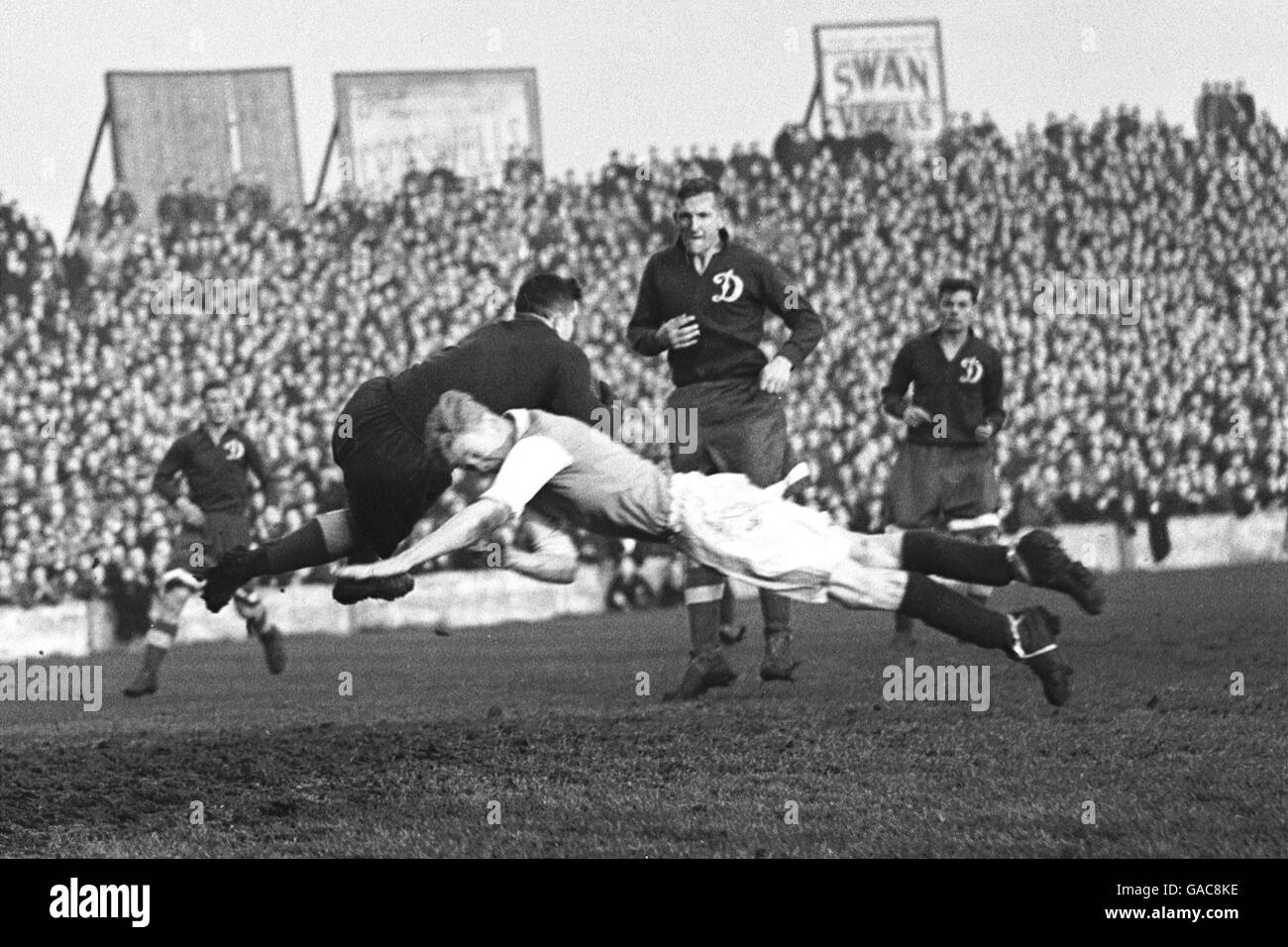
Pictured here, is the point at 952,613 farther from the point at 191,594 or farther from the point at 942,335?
the point at 191,594

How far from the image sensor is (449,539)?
4.30 m

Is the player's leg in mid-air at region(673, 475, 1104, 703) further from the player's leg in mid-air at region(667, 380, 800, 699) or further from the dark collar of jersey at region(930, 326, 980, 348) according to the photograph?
the dark collar of jersey at region(930, 326, 980, 348)

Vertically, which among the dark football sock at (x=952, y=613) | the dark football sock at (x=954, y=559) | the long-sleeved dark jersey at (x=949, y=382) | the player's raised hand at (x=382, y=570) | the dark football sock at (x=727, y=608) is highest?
the long-sleeved dark jersey at (x=949, y=382)

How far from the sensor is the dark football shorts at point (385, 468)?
587 cm

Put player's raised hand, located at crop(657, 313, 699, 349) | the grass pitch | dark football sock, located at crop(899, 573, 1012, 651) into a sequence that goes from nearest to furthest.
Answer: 1. dark football sock, located at crop(899, 573, 1012, 651)
2. the grass pitch
3. player's raised hand, located at crop(657, 313, 699, 349)

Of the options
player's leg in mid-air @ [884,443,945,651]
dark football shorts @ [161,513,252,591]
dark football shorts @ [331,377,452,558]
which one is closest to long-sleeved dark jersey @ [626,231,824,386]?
dark football shorts @ [331,377,452,558]

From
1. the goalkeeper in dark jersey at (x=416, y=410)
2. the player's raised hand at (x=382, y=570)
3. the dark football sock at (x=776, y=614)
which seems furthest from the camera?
the dark football sock at (x=776, y=614)

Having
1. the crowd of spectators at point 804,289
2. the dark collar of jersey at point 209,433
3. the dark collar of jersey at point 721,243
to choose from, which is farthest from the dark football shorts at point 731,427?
the crowd of spectators at point 804,289

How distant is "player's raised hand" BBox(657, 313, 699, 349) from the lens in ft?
19.2

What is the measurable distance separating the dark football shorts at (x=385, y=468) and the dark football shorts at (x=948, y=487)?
2584 mm

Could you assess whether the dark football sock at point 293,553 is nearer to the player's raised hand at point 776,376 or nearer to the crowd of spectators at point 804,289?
the player's raised hand at point 776,376

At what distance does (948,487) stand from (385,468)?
9.24 ft
